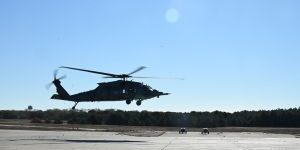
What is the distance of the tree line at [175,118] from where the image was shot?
153387mm

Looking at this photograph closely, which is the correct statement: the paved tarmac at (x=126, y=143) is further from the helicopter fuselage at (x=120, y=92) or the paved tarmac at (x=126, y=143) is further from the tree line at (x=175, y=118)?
the tree line at (x=175, y=118)

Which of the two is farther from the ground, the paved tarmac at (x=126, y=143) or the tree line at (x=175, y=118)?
the tree line at (x=175, y=118)

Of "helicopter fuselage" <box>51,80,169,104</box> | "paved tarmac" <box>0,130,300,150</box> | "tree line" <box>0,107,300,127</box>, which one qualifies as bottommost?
"paved tarmac" <box>0,130,300,150</box>

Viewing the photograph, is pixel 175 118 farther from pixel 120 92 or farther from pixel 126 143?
pixel 126 143

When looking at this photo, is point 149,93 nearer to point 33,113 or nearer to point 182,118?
point 33,113

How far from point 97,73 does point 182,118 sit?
4639 inches

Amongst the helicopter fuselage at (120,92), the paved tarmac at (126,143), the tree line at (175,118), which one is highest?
the tree line at (175,118)

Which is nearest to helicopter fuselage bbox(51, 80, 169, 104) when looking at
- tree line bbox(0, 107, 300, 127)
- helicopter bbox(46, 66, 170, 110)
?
helicopter bbox(46, 66, 170, 110)

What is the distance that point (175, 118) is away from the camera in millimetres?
171875

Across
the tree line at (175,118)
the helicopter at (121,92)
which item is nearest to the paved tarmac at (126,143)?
the helicopter at (121,92)

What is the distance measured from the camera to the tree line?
153387mm

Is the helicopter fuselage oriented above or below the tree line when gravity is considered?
below

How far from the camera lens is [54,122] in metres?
143

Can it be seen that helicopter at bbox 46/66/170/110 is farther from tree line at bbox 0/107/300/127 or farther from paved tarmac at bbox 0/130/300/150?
tree line at bbox 0/107/300/127
